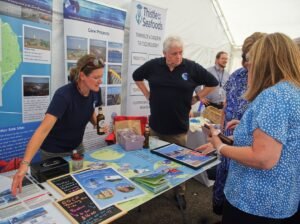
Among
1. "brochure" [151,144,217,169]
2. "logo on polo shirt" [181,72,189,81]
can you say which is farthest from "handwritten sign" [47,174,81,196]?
"logo on polo shirt" [181,72,189,81]

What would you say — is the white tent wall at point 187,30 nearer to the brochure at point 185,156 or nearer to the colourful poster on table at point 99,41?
the colourful poster on table at point 99,41

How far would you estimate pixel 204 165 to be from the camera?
1644mm

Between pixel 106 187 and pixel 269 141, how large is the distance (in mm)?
824

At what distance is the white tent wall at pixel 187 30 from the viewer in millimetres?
2221

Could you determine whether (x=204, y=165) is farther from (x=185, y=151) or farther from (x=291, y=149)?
(x=291, y=149)

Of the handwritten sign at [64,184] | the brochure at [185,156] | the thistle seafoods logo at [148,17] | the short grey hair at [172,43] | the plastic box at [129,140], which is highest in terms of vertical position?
the thistle seafoods logo at [148,17]

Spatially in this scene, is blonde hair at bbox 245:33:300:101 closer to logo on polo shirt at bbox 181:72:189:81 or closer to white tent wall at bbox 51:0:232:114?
logo on polo shirt at bbox 181:72:189:81

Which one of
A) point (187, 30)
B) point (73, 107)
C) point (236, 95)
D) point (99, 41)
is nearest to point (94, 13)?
point (99, 41)

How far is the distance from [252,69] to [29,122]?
179 cm

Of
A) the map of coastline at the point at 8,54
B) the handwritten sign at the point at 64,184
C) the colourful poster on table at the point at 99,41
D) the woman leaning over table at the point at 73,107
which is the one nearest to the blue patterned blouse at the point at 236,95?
the woman leaning over table at the point at 73,107

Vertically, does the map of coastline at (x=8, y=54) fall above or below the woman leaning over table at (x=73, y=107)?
above

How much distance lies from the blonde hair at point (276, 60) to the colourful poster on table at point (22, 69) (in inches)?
66.4

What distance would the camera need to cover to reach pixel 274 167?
99 cm

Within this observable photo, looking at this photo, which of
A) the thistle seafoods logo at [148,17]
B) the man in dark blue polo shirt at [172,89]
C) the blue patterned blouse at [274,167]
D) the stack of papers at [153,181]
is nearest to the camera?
the blue patterned blouse at [274,167]
